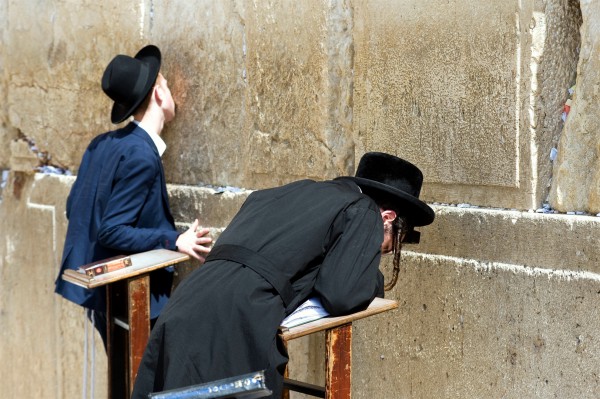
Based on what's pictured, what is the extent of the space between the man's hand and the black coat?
1.04 m

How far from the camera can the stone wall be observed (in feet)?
11.3

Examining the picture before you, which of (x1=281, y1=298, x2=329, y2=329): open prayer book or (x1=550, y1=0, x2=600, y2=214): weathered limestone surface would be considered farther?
(x1=550, y1=0, x2=600, y2=214): weathered limestone surface

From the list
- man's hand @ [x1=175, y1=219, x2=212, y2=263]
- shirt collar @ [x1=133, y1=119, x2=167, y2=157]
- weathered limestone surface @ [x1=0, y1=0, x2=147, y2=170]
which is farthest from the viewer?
weathered limestone surface @ [x1=0, y1=0, x2=147, y2=170]

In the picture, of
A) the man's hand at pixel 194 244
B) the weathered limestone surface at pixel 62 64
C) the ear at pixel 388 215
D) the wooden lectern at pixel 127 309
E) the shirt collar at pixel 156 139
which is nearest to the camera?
the ear at pixel 388 215

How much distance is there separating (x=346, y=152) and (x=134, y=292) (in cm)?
99

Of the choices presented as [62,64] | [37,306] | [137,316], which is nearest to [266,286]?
[137,316]

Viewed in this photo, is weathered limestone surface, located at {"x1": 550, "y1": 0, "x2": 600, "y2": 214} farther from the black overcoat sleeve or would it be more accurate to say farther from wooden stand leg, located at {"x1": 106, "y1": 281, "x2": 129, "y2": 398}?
wooden stand leg, located at {"x1": 106, "y1": 281, "x2": 129, "y2": 398}

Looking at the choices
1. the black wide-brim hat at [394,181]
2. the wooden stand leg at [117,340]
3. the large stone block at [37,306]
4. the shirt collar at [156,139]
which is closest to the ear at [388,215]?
the black wide-brim hat at [394,181]

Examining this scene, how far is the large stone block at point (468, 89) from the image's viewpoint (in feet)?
11.6

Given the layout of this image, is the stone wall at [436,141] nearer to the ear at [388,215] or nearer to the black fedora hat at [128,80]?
the black fedora hat at [128,80]

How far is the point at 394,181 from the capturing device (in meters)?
3.45

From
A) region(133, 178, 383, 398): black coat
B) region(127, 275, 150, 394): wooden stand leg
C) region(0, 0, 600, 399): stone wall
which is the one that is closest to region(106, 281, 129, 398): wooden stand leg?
region(127, 275, 150, 394): wooden stand leg

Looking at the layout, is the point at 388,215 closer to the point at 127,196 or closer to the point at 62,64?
the point at 127,196

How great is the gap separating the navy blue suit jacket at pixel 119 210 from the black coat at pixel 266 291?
113 centimetres
